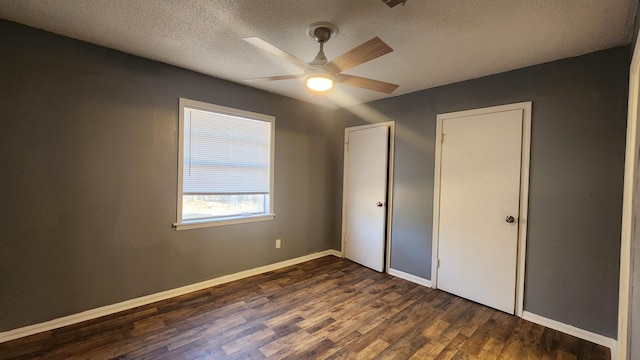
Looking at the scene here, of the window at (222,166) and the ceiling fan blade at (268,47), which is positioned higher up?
the ceiling fan blade at (268,47)

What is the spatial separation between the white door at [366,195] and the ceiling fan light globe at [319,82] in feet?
6.16

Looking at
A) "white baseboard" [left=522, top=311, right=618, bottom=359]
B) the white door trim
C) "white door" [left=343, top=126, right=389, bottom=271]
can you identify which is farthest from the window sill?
the white door trim

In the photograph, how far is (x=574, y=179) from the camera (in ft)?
7.60

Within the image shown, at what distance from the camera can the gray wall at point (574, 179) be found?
7.04 ft

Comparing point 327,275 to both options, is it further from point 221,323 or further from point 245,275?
point 221,323

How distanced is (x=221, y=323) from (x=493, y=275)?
2660mm

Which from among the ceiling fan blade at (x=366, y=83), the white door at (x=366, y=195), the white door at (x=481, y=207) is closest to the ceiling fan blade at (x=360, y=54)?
the ceiling fan blade at (x=366, y=83)

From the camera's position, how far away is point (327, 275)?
3.50 m

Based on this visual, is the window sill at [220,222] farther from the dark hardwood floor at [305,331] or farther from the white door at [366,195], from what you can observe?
the white door at [366,195]

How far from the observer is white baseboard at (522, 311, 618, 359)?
6.95 feet

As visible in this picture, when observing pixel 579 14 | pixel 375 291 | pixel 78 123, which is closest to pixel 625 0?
pixel 579 14

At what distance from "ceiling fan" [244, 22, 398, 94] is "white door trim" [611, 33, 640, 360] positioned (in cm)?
156

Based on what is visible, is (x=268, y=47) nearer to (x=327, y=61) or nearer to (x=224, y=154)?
(x=327, y=61)

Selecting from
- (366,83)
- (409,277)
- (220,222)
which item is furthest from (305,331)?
(366,83)
